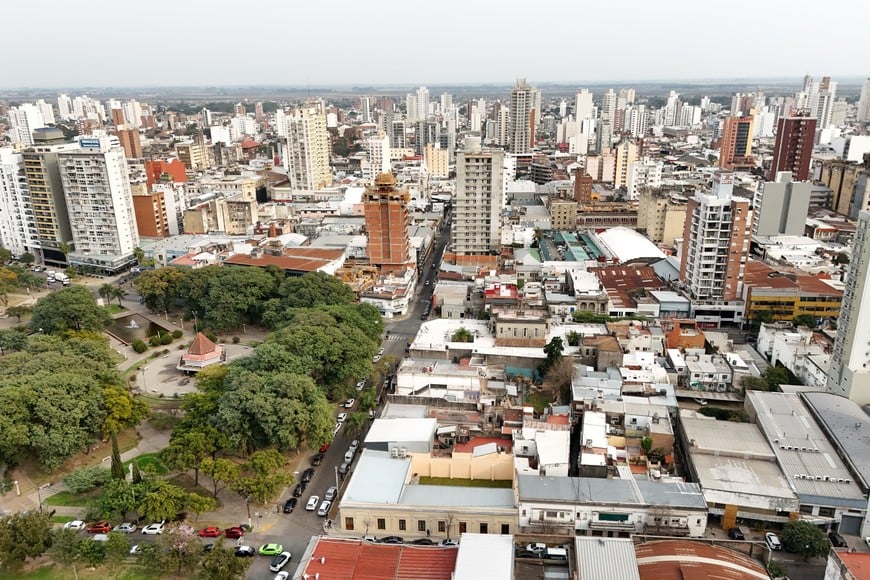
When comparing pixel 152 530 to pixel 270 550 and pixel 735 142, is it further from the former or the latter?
pixel 735 142

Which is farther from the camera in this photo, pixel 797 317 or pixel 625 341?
pixel 797 317

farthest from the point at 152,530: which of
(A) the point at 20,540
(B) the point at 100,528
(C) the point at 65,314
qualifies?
(C) the point at 65,314

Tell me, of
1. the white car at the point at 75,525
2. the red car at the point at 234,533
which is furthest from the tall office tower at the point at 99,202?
the red car at the point at 234,533

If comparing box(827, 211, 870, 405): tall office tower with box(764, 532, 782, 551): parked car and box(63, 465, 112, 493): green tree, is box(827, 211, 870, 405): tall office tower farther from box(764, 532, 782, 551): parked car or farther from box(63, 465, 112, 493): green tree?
box(63, 465, 112, 493): green tree

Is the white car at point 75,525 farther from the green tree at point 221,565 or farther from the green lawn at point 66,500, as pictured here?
the green tree at point 221,565

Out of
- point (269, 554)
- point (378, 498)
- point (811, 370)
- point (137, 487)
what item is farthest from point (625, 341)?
point (137, 487)

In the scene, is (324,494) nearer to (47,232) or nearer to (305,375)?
(305,375)

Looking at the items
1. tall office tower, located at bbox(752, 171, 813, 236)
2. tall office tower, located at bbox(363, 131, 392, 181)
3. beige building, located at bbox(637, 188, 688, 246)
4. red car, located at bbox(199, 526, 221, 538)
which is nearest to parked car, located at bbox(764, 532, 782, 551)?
red car, located at bbox(199, 526, 221, 538)

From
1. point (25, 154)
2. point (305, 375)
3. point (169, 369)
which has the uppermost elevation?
point (25, 154)
